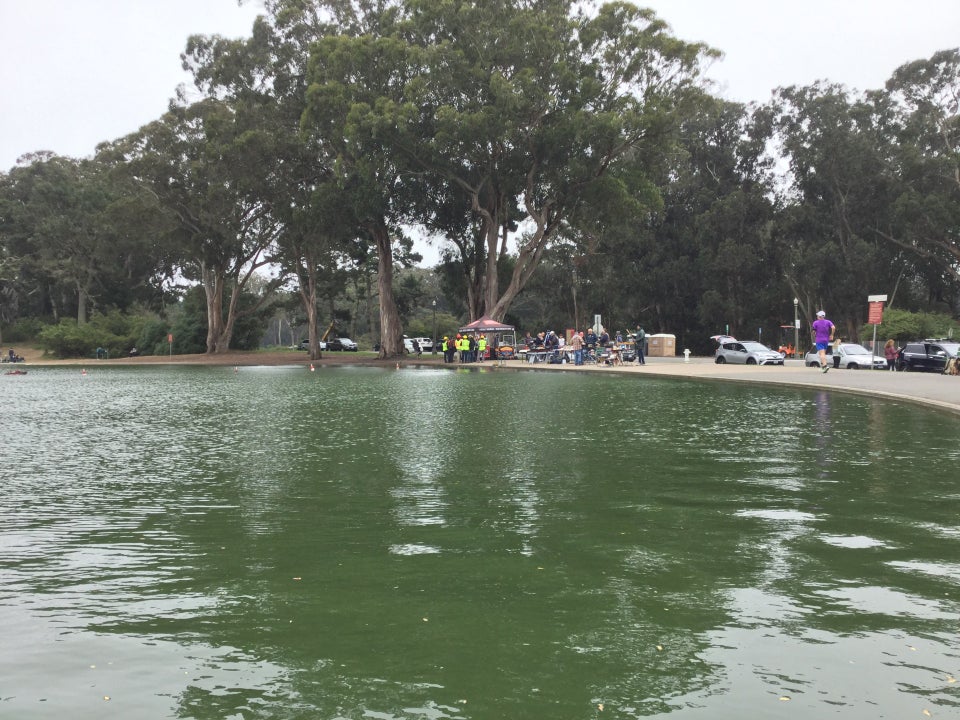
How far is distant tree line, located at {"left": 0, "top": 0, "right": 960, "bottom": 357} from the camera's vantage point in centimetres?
4612

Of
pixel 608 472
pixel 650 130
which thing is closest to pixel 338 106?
pixel 650 130

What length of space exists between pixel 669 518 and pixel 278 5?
53404 mm

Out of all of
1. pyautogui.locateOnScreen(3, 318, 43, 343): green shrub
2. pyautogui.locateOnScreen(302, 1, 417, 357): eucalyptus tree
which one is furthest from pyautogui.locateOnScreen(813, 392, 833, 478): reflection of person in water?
pyautogui.locateOnScreen(3, 318, 43, 343): green shrub

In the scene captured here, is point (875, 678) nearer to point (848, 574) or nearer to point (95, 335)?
point (848, 574)

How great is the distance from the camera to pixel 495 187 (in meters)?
49.8

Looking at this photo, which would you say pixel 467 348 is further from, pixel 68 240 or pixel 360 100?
pixel 68 240

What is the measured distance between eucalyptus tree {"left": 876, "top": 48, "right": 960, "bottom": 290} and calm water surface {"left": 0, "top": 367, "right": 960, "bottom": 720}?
53890 millimetres

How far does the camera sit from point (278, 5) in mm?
53906

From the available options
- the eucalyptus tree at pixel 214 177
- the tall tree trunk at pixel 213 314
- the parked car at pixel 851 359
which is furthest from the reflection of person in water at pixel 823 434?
the tall tree trunk at pixel 213 314

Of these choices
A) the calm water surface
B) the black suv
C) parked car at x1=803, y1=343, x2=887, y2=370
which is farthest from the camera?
parked car at x1=803, y1=343, x2=887, y2=370

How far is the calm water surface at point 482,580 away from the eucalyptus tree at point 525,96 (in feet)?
114

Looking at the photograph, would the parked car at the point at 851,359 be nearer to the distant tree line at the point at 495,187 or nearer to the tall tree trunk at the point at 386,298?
the distant tree line at the point at 495,187

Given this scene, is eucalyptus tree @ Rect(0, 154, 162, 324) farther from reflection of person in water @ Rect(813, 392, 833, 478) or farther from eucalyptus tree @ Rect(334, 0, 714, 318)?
reflection of person in water @ Rect(813, 392, 833, 478)

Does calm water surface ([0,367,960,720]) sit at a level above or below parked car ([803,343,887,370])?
below
